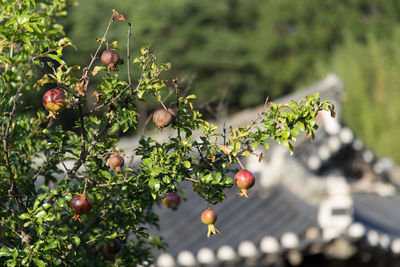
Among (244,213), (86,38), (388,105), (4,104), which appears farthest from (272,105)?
(86,38)

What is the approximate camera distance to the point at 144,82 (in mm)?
2400

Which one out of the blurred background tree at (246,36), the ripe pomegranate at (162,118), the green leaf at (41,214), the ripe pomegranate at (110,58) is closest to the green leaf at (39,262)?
the green leaf at (41,214)

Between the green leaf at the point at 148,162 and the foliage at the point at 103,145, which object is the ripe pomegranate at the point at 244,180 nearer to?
the foliage at the point at 103,145

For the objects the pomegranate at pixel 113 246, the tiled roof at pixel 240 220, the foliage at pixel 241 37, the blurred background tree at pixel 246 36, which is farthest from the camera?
the foliage at pixel 241 37

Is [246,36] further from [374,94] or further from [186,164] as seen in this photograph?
[186,164]

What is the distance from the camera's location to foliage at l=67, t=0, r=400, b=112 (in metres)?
25.9

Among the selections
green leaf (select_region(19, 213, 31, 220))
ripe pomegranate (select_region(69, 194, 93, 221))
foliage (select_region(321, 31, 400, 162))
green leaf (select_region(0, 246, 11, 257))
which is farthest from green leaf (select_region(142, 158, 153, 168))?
foliage (select_region(321, 31, 400, 162))

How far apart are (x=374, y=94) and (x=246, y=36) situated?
401 inches

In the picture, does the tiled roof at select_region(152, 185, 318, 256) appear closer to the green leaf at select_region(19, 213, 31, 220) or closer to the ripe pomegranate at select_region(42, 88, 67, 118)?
the green leaf at select_region(19, 213, 31, 220)

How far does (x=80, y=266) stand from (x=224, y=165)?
78 cm

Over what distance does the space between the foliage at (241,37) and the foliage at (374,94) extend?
14.2 ft

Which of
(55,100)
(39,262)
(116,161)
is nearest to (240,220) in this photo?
(116,161)

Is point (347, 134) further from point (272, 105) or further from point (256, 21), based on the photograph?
point (256, 21)

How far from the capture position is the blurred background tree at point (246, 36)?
83.9 feet
